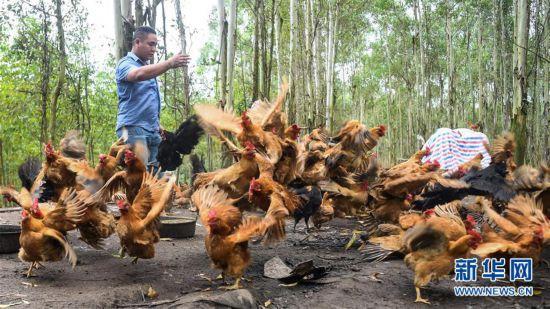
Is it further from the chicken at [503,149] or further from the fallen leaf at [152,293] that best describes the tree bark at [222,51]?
the fallen leaf at [152,293]

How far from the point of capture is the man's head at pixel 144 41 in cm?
622

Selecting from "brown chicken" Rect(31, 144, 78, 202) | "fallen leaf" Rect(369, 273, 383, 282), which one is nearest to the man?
"brown chicken" Rect(31, 144, 78, 202)

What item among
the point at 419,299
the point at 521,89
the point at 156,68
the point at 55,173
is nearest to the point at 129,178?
the point at 55,173

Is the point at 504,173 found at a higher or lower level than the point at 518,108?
lower

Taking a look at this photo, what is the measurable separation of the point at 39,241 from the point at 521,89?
8.27 metres

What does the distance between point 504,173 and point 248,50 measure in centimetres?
2566

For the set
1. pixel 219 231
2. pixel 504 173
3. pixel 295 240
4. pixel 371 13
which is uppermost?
pixel 371 13

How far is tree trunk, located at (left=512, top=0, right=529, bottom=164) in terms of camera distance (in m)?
8.08

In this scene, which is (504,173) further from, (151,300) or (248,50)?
(248,50)

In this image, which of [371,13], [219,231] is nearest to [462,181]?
[219,231]

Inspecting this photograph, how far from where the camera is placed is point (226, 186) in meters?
5.24

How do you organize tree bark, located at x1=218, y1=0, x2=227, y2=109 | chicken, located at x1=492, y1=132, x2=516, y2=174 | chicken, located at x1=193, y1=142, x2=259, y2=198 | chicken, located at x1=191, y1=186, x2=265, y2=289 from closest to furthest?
chicken, located at x1=191, y1=186, x2=265, y2=289 < chicken, located at x1=193, y1=142, x2=259, y2=198 < chicken, located at x1=492, y1=132, x2=516, y2=174 < tree bark, located at x1=218, y1=0, x2=227, y2=109

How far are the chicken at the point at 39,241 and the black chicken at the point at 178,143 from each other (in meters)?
2.86

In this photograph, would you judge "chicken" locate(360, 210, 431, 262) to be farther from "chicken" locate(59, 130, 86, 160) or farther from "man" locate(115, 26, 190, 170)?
"chicken" locate(59, 130, 86, 160)
